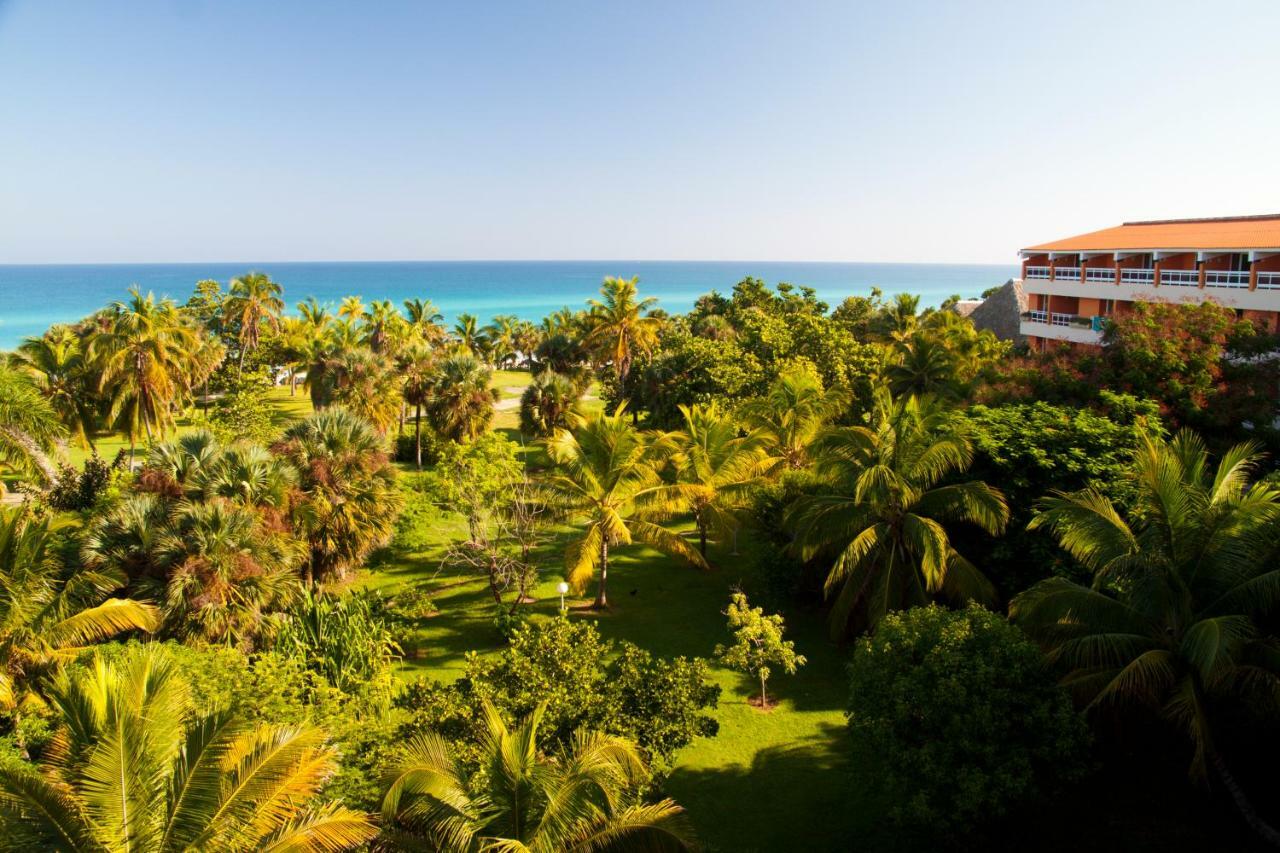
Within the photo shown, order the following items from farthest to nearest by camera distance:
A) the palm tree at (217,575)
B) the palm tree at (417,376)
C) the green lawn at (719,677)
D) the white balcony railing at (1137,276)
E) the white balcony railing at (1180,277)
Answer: the palm tree at (417,376)
the white balcony railing at (1137,276)
the white balcony railing at (1180,277)
the palm tree at (217,575)
the green lawn at (719,677)

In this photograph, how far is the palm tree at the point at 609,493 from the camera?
2030 cm

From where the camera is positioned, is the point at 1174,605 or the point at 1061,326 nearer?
the point at 1174,605

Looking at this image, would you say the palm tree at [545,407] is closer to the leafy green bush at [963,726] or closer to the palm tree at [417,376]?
the palm tree at [417,376]

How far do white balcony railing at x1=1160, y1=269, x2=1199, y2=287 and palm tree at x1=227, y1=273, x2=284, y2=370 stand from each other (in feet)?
164

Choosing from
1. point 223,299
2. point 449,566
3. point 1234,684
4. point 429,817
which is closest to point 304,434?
point 449,566

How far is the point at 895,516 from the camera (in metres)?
16.6

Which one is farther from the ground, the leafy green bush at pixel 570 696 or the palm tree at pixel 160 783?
the palm tree at pixel 160 783

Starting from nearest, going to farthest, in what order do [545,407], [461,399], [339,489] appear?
1. [339,489]
2. [461,399]
3. [545,407]

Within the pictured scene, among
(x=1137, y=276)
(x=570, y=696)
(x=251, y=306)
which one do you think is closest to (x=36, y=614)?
(x=570, y=696)

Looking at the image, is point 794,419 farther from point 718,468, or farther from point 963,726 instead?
point 963,726

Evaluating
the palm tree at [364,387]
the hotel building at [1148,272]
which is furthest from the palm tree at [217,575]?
the hotel building at [1148,272]

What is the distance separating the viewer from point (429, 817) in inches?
319

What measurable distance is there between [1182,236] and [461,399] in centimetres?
2998

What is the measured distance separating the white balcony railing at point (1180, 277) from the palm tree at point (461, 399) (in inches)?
1077
